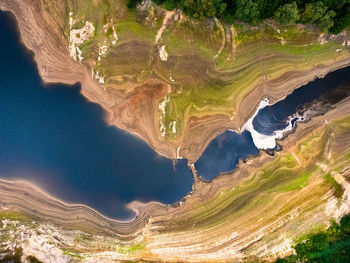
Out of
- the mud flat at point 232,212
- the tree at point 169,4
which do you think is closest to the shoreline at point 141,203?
the mud flat at point 232,212

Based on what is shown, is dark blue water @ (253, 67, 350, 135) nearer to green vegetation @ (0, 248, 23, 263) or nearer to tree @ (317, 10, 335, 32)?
tree @ (317, 10, 335, 32)

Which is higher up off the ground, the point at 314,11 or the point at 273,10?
the point at 273,10

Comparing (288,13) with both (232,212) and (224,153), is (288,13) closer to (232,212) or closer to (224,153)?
(224,153)

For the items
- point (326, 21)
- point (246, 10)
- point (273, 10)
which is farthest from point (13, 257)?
point (326, 21)

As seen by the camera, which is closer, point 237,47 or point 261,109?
point 237,47

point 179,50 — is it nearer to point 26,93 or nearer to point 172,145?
point 172,145

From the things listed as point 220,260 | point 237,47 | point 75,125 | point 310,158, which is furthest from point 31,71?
point 310,158
